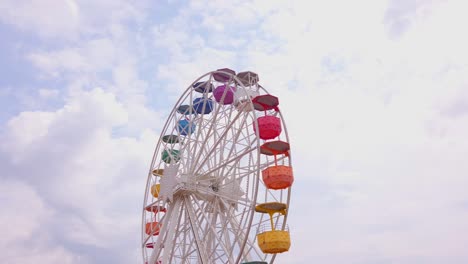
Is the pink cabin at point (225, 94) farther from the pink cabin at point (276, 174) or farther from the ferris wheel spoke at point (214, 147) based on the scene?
the pink cabin at point (276, 174)

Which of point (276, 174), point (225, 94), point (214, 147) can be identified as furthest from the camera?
point (225, 94)

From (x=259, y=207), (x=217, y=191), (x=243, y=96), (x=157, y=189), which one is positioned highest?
(x=243, y=96)

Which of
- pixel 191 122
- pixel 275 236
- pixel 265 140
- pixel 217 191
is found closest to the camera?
pixel 275 236

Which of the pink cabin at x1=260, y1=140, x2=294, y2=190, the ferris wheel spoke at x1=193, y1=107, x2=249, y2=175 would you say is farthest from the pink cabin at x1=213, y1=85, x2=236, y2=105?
the pink cabin at x1=260, y1=140, x2=294, y2=190

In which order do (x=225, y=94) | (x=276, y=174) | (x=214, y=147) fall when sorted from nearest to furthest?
1. (x=276, y=174)
2. (x=214, y=147)
3. (x=225, y=94)

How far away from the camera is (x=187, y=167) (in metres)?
22.6

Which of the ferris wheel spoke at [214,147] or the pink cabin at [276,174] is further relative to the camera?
the ferris wheel spoke at [214,147]

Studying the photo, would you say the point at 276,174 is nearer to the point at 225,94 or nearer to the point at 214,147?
the point at 214,147

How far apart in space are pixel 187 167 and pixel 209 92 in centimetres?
462

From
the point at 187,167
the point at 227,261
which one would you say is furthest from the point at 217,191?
the point at 227,261

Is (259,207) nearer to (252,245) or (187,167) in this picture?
(252,245)

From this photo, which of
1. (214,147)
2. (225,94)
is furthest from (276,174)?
(225,94)

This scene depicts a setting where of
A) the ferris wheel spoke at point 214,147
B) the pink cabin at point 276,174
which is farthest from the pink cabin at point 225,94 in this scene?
the pink cabin at point 276,174

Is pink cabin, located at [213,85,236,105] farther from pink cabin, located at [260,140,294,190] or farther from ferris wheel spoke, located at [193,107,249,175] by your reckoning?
pink cabin, located at [260,140,294,190]
